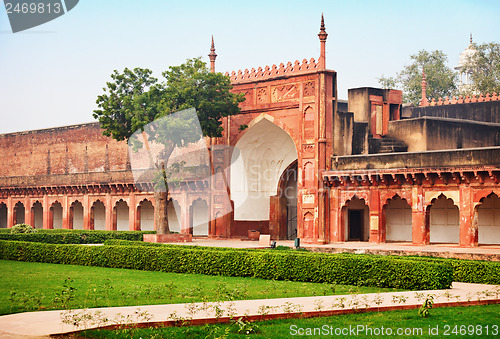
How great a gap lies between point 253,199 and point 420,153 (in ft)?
27.1

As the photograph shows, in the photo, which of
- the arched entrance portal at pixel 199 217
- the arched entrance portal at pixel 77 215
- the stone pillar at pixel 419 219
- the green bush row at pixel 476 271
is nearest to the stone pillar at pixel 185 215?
the arched entrance portal at pixel 199 217

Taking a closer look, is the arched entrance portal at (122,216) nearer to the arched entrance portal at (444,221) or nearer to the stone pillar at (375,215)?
the stone pillar at (375,215)

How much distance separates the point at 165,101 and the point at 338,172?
6561 millimetres

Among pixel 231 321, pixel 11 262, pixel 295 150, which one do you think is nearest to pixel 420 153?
pixel 295 150

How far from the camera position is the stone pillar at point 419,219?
2180 centimetres

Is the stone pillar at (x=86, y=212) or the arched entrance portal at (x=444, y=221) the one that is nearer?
the arched entrance portal at (x=444, y=221)

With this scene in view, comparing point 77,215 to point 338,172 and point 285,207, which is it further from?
point 338,172

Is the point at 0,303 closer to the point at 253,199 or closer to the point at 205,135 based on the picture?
the point at 205,135

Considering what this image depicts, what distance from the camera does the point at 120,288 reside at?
12.0 meters

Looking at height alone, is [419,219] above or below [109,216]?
above

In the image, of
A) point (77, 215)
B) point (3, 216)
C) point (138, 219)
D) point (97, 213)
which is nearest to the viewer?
point (138, 219)

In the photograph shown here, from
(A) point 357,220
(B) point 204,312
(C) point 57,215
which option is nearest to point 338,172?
(A) point 357,220

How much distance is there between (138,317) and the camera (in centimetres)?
820

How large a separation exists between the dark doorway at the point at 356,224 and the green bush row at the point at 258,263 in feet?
34.6
